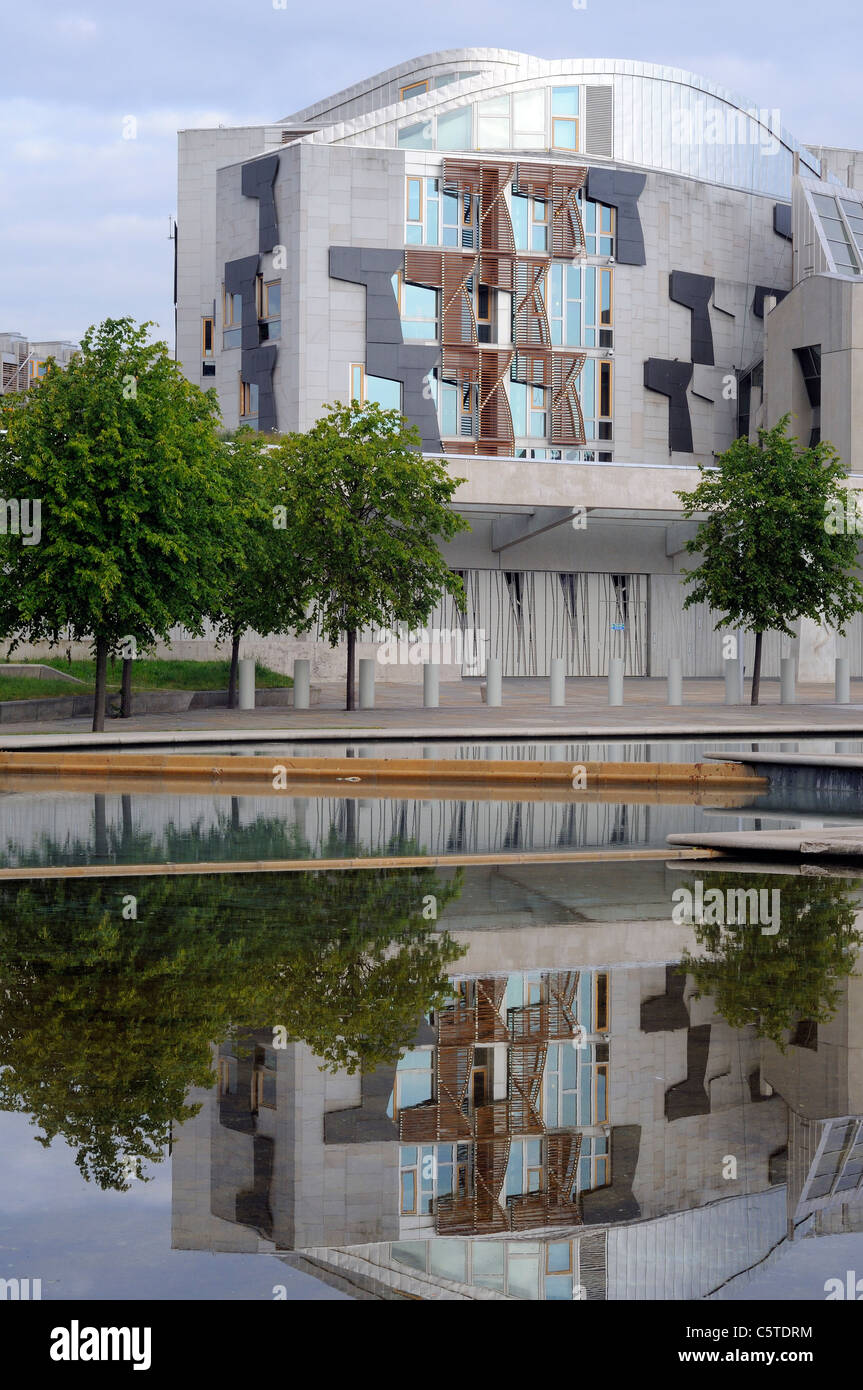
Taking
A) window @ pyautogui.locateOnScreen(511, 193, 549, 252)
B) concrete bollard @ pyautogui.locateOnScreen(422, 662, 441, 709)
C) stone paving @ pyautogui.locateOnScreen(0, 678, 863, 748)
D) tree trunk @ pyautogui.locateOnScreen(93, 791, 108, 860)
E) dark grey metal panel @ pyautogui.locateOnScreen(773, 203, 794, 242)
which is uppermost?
dark grey metal panel @ pyautogui.locateOnScreen(773, 203, 794, 242)

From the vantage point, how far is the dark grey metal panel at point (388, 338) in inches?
2126

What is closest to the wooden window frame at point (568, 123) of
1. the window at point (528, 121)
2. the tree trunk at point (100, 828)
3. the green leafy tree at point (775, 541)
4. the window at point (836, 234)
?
the window at point (528, 121)

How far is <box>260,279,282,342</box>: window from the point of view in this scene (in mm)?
55281

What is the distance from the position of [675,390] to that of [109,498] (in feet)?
138

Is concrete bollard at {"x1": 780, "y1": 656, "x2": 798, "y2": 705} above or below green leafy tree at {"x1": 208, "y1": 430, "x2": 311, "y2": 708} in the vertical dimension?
below

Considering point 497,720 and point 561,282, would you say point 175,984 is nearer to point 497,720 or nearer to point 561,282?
point 497,720

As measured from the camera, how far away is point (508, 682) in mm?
43438

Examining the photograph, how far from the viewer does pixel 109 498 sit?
21.6 metres

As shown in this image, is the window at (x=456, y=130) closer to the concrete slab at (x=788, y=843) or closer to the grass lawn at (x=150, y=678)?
the grass lawn at (x=150, y=678)

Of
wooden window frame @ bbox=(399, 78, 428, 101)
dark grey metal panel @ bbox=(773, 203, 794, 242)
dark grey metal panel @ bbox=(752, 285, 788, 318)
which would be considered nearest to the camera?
dark grey metal panel @ bbox=(752, 285, 788, 318)

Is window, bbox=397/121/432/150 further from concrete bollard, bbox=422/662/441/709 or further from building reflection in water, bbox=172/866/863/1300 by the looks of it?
building reflection in water, bbox=172/866/863/1300

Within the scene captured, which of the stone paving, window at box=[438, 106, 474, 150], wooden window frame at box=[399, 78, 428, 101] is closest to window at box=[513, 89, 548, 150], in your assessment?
window at box=[438, 106, 474, 150]

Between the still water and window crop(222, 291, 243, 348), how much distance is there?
1998 inches
